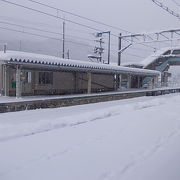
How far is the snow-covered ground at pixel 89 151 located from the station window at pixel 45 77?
9.48 metres

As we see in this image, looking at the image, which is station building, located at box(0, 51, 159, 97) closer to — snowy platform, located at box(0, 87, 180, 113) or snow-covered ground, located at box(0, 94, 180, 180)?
snowy platform, located at box(0, 87, 180, 113)

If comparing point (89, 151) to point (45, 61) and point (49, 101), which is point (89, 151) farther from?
point (45, 61)

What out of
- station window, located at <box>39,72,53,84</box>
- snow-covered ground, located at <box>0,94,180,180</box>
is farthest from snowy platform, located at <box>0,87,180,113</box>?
snow-covered ground, located at <box>0,94,180,180</box>

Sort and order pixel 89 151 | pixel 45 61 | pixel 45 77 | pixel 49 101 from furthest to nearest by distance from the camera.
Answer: pixel 45 77 → pixel 45 61 → pixel 49 101 → pixel 89 151

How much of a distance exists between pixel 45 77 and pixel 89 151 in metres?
13.6

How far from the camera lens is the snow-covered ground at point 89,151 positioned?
15.5 feet

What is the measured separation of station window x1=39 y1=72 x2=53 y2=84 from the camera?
18.7m

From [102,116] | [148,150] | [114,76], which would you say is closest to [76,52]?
[114,76]

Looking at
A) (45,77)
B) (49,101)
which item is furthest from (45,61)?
(45,77)

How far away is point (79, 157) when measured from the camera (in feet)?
18.5

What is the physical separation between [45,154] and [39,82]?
1325 cm

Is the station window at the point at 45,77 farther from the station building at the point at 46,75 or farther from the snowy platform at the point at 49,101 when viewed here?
the snowy platform at the point at 49,101

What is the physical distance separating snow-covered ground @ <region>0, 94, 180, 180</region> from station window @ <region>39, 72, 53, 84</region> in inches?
373

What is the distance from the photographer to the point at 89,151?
20.1 feet
